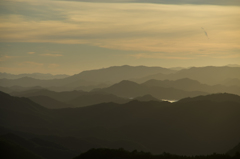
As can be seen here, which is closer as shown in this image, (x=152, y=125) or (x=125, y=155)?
(x=125, y=155)

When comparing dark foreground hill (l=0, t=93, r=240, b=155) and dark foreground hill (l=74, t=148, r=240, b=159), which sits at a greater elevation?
dark foreground hill (l=74, t=148, r=240, b=159)

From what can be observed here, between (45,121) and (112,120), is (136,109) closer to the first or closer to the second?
(112,120)

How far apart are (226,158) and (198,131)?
98.3 m

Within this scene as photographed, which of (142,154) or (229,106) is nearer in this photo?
(142,154)

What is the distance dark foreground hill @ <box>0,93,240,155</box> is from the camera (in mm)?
138750

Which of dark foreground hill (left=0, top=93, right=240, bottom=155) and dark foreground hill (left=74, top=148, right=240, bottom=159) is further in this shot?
dark foreground hill (left=0, top=93, right=240, bottom=155)

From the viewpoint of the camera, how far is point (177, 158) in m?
60.6

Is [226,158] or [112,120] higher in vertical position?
[226,158]

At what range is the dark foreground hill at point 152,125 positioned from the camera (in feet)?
455

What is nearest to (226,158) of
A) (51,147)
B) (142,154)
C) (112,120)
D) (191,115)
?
(142,154)

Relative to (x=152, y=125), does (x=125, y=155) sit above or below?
above

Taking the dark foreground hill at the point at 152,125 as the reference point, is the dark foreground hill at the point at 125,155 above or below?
above

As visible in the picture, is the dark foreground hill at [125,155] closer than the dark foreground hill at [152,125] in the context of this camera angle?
Yes

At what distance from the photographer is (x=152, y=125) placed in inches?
6398
